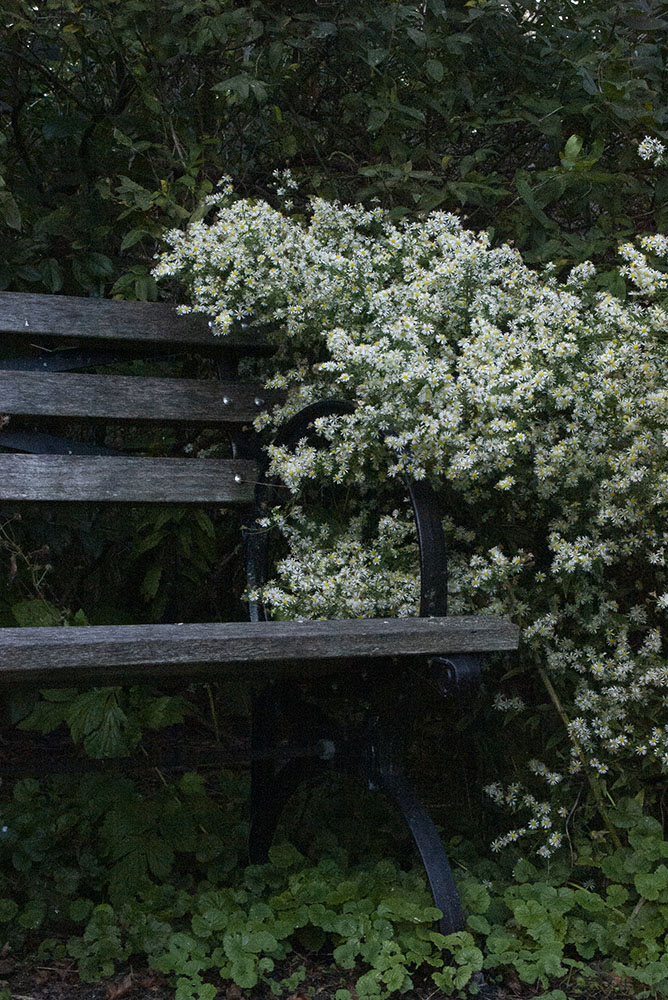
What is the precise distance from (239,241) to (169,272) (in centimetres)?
18

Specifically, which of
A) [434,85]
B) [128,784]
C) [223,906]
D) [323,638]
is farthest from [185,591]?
[434,85]

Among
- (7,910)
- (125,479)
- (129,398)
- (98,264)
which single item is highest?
(98,264)

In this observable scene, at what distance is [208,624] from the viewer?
5.59 feet

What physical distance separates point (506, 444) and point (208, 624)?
660 mm

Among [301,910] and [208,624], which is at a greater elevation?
[208,624]

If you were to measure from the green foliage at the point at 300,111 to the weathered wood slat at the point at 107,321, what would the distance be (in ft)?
0.50

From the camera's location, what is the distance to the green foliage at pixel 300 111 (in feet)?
8.71

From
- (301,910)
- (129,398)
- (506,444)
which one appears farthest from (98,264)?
(301,910)

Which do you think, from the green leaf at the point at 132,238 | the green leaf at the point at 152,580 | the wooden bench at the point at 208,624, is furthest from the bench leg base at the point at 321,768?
the green leaf at the point at 132,238

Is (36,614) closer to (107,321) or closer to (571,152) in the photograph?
(107,321)

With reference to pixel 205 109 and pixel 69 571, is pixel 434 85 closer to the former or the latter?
pixel 205 109

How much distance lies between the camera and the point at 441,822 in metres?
2.58

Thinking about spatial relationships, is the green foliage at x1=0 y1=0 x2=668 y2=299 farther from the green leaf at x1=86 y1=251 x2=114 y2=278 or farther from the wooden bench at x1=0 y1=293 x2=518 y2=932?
the wooden bench at x1=0 y1=293 x2=518 y2=932

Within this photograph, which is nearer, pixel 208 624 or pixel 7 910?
pixel 208 624
